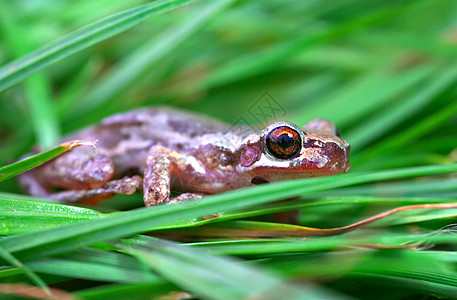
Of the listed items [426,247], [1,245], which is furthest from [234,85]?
[1,245]

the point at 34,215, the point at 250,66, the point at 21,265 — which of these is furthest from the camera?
the point at 250,66

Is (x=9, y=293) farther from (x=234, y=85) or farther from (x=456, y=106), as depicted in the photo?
(x=234, y=85)

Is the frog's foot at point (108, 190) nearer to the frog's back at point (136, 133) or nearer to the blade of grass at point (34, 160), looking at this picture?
the frog's back at point (136, 133)

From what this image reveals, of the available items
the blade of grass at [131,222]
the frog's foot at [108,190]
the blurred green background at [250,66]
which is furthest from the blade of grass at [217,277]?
the blurred green background at [250,66]

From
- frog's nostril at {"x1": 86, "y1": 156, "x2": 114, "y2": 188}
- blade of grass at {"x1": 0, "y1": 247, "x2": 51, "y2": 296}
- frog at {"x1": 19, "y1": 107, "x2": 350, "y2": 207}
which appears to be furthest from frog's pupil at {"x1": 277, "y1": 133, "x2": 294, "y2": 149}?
blade of grass at {"x1": 0, "y1": 247, "x2": 51, "y2": 296}

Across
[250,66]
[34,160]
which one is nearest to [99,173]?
[34,160]

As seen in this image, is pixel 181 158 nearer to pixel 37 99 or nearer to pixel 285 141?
pixel 285 141
